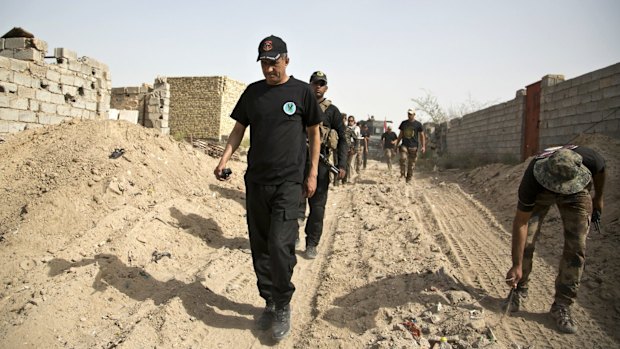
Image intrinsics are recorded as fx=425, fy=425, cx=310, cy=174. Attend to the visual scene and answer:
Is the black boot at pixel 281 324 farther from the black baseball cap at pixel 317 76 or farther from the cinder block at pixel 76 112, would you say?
the cinder block at pixel 76 112

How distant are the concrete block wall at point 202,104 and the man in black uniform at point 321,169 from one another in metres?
17.4

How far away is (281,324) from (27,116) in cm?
725

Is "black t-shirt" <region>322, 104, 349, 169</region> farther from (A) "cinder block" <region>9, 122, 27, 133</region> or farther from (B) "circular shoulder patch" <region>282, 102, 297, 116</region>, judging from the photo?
(A) "cinder block" <region>9, 122, 27, 133</region>

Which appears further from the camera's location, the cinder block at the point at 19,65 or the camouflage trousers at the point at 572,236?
the cinder block at the point at 19,65

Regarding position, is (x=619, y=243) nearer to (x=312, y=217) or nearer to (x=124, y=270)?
(x=312, y=217)

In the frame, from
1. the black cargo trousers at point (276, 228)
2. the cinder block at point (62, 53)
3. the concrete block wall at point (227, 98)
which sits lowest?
the black cargo trousers at point (276, 228)

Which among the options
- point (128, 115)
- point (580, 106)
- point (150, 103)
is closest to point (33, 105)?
point (128, 115)

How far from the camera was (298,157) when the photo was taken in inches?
119

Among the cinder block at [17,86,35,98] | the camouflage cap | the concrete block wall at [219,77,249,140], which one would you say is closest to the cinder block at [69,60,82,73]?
the cinder block at [17,86,35,98]

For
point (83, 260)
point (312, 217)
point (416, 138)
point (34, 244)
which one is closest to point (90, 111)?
point (34, 244)

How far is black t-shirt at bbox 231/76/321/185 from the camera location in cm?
294

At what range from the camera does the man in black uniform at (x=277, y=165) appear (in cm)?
293

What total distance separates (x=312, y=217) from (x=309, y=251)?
40 cm

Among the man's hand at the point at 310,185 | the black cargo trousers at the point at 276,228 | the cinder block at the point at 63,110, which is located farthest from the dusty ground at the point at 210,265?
the cinder block at the point at 63,110
